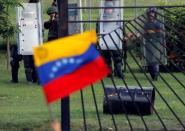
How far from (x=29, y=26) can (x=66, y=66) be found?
42.3ft

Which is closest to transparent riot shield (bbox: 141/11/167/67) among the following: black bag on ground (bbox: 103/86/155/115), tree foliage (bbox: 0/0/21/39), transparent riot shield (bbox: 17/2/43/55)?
black bag on ground (bbox: 103/86/155/115)

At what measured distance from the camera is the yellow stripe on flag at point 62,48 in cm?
423

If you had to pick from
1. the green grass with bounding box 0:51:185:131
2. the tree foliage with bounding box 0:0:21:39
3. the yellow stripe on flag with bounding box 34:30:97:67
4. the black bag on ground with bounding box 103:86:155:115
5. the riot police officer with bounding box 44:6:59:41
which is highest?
the yellow stripe on flag with bounding box 34:30:97:67

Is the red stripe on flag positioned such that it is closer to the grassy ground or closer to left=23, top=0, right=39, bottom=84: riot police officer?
the grassy ground

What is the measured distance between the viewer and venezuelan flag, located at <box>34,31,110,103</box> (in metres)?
4.23

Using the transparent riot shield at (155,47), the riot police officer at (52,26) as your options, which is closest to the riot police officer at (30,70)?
the riot police officer at (52,26)

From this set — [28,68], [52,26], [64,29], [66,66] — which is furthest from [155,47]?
[28,68]

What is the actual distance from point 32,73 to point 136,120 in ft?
23.6

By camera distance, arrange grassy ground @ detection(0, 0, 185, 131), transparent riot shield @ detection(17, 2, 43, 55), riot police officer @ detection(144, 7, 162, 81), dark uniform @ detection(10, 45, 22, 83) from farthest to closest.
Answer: transparent riot shield @ detection(17, 2, 43, 55) < dark uniform @ detection(10, 45, 22, 83) < grassy ground @ detection(0, 0, 185, 131) < riot police officer @ detection(144, 7, 162, 81)

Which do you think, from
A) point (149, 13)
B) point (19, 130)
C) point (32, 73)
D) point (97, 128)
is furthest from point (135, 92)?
point (32, 73)

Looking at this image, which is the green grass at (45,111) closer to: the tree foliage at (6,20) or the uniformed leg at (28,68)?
the uniformed leg at (28,68)

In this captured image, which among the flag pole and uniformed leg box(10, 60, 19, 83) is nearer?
the flag pole

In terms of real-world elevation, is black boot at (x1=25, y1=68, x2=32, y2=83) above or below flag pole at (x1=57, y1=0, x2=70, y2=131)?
below

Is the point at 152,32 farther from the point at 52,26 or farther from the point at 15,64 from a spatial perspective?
the point at 15,64
